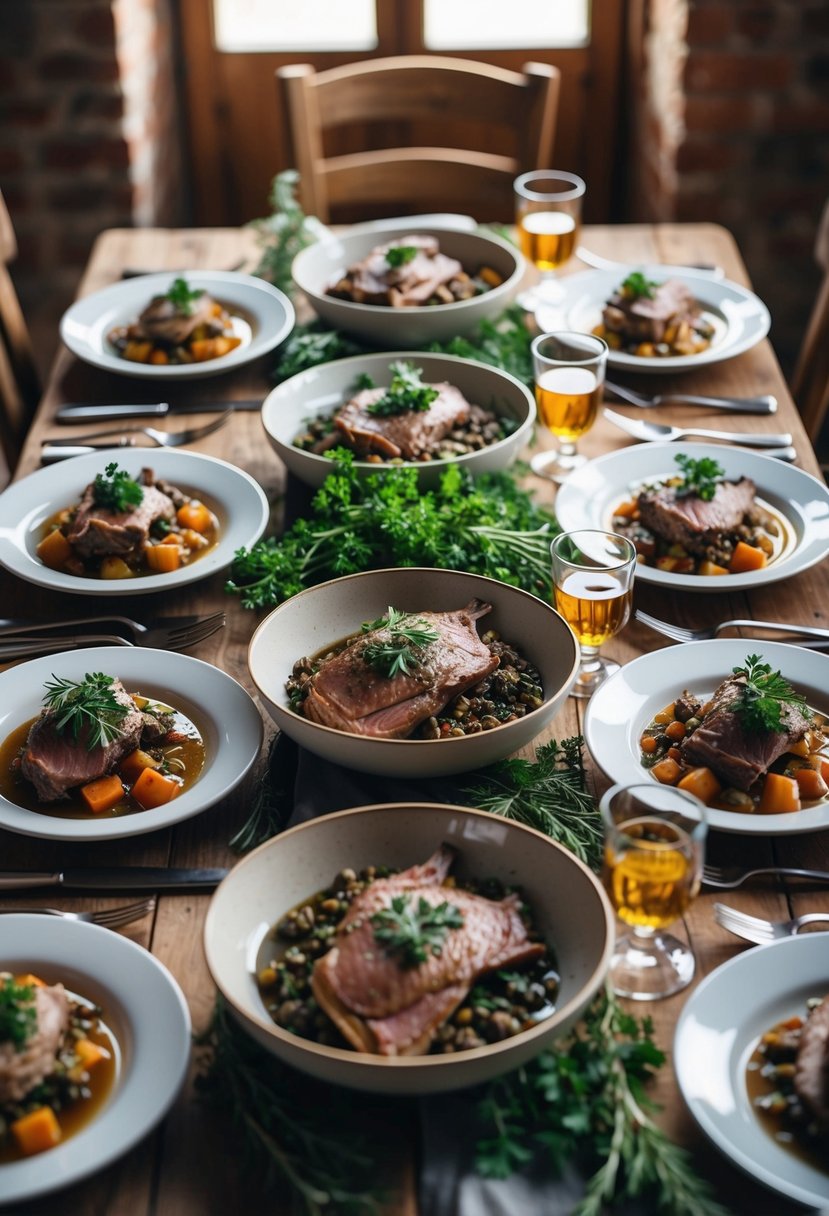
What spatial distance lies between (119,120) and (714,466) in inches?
125

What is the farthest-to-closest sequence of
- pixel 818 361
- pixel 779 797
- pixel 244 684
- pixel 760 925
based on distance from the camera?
pixel 818 361 < pixel 244 684 < pixel 779 797 < pixel 760 925

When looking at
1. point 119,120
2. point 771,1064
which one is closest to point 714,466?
point 771,1064

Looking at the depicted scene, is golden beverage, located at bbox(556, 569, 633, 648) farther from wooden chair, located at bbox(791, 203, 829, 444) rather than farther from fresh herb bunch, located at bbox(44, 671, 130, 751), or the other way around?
wooden chair, located at bbox(791, 203, 829, 444)

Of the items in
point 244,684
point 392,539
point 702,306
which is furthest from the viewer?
point 702,306

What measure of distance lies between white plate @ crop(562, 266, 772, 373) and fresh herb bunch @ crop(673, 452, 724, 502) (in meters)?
0.57

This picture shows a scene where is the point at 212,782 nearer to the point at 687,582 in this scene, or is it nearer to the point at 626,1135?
the point at 626,1135

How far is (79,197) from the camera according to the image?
4.72 meters

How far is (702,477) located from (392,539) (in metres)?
0.61

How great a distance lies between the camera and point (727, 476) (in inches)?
98.3

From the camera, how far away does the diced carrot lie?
1.77 meters

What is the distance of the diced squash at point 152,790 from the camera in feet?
5.82

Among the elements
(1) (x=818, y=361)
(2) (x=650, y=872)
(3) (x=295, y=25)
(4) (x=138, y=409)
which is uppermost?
(3) (x=295, y=25)

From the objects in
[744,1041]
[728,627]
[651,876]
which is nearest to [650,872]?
[651,876]

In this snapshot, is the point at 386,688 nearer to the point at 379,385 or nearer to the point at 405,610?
the point at 405,610
